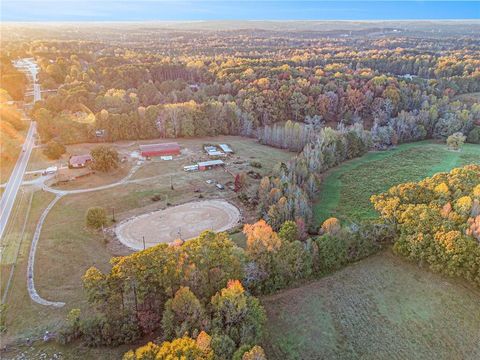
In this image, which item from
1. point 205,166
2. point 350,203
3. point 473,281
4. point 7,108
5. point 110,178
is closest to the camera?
point 473,281

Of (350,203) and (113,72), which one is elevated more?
(113,72)

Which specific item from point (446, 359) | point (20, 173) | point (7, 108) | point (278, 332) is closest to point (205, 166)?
point (20, 173)

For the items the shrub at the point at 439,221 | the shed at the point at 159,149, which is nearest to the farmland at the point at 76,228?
the shed at the point at 159,149

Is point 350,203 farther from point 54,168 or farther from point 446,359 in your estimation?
point 54,168

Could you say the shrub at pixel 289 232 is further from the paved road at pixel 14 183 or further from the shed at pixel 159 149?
the shed at pixel 159 149

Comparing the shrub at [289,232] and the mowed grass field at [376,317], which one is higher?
the shrub at [289,232]

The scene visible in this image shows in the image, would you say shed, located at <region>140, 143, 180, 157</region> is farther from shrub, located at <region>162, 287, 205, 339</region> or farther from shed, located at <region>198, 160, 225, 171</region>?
shrub, located at <region>162, 287, 205, 339</region>
